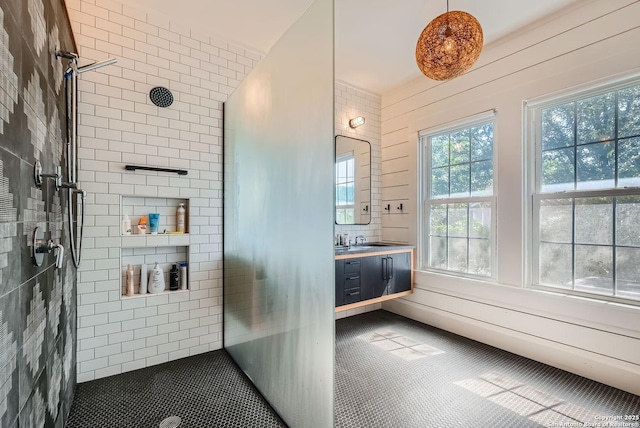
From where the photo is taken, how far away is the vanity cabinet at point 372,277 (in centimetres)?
280

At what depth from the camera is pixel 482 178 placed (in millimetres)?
2943

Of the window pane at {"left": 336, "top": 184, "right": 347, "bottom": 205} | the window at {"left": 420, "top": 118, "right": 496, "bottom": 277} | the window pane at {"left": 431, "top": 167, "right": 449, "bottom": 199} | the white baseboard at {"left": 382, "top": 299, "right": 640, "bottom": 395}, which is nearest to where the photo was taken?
the white baseboard at {"left": 382, "top": 299, "right": 640, "bottom": 395}

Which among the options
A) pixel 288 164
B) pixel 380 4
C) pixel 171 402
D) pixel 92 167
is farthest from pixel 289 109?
pixel 171 402

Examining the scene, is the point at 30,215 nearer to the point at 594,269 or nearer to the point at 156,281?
the point at 156,281

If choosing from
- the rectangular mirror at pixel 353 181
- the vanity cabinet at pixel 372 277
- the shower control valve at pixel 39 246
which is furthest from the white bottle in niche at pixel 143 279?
the rectangular mirror at pixel 353 181

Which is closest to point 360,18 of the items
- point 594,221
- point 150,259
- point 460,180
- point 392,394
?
point 460,180

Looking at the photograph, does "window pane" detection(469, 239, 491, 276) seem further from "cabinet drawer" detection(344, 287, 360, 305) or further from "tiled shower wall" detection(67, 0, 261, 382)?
"tiled shower wall" detection(67, 0, 261, 382)

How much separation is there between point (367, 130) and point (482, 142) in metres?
1.39

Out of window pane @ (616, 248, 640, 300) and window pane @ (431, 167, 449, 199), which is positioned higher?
window pane @ (431, 167, 449, 199)

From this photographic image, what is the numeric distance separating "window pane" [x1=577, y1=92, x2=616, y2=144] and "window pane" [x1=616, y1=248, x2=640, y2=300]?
851 millimetres

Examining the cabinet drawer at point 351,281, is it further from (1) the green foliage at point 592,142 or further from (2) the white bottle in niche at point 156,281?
(1) the green foliage at point 592,142

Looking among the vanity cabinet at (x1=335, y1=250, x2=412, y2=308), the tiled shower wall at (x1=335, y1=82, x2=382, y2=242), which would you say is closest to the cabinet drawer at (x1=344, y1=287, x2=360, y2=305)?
the vanity cabinet at (x1=335, y1=250, x2=412, y2=308)

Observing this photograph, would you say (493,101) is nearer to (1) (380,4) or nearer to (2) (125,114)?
(1) (380,4)

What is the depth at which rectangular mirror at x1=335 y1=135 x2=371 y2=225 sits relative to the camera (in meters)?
3.49
